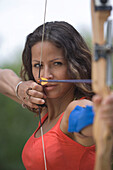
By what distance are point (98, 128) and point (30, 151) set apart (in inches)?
26.5

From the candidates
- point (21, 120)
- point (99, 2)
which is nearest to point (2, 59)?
point (21, 120)

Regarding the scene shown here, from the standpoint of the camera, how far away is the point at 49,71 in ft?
4.19

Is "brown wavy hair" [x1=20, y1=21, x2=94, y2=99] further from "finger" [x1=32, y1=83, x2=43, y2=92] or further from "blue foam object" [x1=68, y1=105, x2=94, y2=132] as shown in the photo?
"blue foam object" [x1=68, y1=105, x2=94, y2=132]

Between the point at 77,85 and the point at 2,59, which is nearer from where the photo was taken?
the point at 77,85

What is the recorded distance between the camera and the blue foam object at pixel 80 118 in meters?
0.87

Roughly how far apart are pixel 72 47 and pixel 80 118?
1.71 ft

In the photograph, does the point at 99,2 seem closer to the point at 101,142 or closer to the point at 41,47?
the point at 101,142

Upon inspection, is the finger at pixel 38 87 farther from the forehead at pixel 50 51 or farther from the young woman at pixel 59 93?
the forehead at pixel 50 51

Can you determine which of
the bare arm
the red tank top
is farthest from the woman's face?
the bare arm

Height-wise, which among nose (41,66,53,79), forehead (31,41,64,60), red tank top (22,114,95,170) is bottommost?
red tank top (22,114,95,170)

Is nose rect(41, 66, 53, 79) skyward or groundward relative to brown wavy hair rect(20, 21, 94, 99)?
groundward

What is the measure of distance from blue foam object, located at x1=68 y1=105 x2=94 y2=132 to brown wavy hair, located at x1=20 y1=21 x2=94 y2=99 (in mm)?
336

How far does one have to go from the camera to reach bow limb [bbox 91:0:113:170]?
28.1 inches

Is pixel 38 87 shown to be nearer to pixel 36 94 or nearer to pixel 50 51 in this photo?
pixel 36 94
